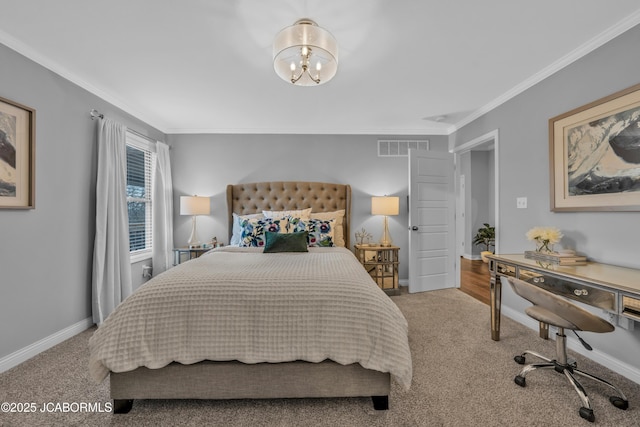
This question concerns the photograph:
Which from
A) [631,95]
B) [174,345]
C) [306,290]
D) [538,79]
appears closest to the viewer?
[174,345]

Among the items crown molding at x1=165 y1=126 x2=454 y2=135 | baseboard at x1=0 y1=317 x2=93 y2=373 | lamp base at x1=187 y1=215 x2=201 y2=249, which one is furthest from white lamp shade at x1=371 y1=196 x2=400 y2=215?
baseboard at x1=0 y1=317 x2=93 y2=373

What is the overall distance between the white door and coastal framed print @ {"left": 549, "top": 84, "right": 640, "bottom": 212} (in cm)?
163

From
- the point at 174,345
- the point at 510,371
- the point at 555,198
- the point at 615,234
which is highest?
the point at 555,198

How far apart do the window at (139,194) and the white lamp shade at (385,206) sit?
10.9ft

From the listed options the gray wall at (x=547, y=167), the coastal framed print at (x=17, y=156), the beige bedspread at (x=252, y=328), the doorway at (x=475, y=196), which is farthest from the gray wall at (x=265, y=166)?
the doorway at (x=475, y=196)

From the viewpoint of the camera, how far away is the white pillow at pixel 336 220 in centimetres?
398

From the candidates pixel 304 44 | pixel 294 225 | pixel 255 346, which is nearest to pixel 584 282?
pixel 255 346

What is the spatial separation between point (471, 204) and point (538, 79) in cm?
427

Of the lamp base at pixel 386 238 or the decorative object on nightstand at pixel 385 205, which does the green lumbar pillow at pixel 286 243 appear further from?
the lamp base at pixel 386 238

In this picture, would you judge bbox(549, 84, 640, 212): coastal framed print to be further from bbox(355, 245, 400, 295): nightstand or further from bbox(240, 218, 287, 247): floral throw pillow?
bbox(240, 218, 287, 247): floral throw pillow

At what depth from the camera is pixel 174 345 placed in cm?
164

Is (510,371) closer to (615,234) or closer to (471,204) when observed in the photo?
(615,234)

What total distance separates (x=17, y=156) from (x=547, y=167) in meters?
4.66

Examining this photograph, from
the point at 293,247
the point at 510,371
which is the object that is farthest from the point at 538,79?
the point at 293,247
